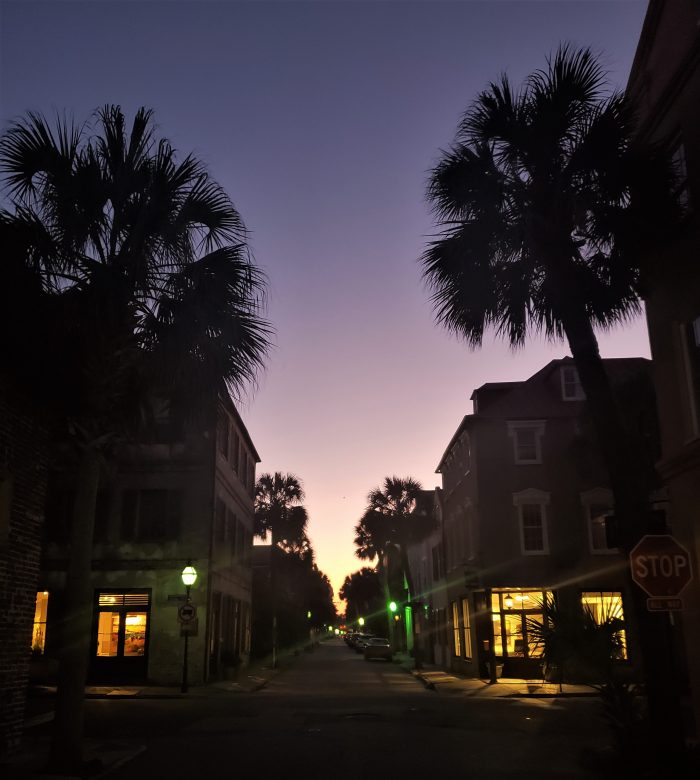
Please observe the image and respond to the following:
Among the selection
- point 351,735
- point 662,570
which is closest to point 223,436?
point 351,735

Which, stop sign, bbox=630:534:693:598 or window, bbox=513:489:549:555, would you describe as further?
window, bbox=513:489:549:555

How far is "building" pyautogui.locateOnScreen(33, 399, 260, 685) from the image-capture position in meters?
27.0

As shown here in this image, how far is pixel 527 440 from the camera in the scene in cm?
3209

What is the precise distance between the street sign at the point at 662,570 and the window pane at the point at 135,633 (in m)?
22.2

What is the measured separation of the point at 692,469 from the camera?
11.8m

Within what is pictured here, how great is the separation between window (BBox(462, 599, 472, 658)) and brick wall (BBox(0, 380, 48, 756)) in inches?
908

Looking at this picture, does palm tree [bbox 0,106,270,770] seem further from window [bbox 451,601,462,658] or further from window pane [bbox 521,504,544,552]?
window [bbox 451,601,462,658]

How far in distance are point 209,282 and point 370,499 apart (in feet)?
139

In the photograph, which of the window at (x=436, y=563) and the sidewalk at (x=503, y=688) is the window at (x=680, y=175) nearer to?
the sidewalk at (x=503, y=688)

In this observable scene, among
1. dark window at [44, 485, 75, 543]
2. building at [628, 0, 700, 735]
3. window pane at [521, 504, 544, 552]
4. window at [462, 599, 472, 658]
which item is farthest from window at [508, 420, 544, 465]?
building at [628, 0, 700, 735]

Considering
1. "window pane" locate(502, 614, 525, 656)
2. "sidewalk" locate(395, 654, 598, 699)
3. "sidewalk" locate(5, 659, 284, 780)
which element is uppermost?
"window pane" locate(502, 614, 525, 656)

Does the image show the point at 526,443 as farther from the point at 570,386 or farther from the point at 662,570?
the point at 662,570

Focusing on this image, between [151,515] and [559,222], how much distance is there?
818 inches

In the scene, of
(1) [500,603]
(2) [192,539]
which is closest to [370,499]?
(1) [500,603]
